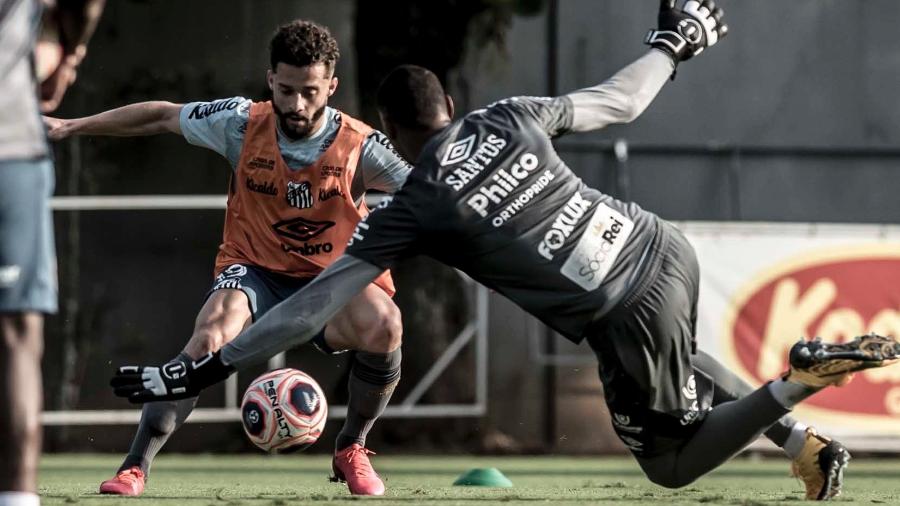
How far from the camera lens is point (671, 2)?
18.9ft

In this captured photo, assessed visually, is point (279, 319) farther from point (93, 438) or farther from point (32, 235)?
point (93, 438)

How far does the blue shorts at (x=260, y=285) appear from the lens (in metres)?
6.58

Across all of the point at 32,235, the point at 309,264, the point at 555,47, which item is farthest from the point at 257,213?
the point at 555,47

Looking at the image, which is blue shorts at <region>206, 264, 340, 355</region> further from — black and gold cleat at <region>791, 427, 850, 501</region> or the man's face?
black and gold cleat at <region>791, 427, 850, 501</region>

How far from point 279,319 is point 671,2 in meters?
2.08

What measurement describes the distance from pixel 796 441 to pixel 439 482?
119 inches

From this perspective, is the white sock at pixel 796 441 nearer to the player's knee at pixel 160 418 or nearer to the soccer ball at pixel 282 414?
the soccer ball at pixel 282 414

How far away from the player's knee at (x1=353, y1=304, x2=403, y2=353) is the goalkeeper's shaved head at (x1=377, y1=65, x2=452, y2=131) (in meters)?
1.54

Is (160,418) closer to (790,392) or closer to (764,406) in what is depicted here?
(764,406)

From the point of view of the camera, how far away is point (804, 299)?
438 inches

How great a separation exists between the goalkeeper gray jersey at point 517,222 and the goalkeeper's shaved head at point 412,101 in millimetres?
77

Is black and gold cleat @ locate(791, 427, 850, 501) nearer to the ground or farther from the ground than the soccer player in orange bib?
nearer to the ground

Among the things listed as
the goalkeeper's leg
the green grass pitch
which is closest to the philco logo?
the green grass pitch

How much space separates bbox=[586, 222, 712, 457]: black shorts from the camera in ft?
17.5
